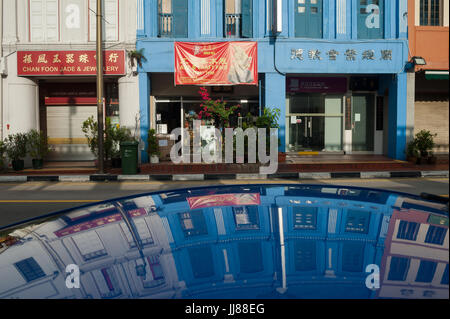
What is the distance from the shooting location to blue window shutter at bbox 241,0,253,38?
16531 mm

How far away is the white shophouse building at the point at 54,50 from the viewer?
626 inches

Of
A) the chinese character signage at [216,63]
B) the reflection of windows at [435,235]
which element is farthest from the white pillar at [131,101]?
the reflection of windows at [435,235]

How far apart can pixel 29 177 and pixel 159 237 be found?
42.6ft

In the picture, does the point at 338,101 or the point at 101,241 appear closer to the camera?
the point at 101,241

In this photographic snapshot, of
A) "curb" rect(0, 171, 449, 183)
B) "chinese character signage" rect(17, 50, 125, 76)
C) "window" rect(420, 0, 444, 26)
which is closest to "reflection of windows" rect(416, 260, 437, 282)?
"curb" rect(0, 171, 449, 183)

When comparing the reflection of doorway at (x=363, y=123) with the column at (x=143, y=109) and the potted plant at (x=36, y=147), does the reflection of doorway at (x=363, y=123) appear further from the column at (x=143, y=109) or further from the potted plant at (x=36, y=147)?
the potted plant at (x=36, y=147)

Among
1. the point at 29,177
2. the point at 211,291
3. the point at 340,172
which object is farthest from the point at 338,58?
the point at 211,291

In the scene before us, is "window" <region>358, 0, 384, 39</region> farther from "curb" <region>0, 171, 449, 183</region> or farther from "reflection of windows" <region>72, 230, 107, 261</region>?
"reflection of windows" <region>72, 230, 107, 261</region>

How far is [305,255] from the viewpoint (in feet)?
5.63

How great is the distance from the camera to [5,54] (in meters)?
16.0

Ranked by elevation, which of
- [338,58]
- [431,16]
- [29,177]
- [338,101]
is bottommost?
[29,177]

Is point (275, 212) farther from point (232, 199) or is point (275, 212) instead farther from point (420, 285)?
point (420, 285)

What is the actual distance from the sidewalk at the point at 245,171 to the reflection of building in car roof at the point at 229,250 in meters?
11.2

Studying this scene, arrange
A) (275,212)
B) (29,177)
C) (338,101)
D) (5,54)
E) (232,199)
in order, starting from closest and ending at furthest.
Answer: (275,212) → (232,199) → (29,177) → (5,54) → (338,101)
